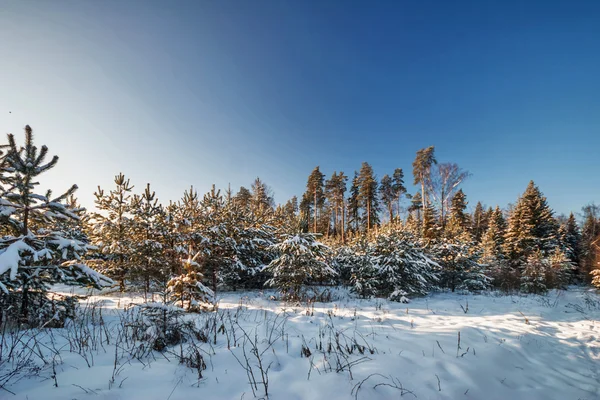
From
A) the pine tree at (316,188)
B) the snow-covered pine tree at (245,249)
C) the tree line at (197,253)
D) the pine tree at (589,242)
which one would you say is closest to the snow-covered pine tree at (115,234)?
the tree line at (197,253)

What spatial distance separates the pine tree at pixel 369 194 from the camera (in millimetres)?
28977

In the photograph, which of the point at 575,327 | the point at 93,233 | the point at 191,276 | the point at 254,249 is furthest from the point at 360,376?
the point at 93,233

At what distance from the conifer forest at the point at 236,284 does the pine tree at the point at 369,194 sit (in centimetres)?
636

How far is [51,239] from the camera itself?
415 cm

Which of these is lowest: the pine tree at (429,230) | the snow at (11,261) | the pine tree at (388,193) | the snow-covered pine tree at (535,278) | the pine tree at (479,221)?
the snow-covered pine tree at (535,278)

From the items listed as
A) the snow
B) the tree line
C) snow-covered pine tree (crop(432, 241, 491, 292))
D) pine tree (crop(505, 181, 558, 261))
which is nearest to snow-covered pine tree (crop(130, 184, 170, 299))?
the tree line

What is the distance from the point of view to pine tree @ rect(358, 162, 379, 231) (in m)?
29.0

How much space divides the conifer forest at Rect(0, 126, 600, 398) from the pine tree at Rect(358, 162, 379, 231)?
20.9 feet

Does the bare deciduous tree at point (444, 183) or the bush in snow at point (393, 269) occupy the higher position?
the bare deciduous tree at point (444, 183)

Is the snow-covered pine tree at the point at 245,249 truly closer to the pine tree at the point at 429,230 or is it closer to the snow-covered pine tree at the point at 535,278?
the pine tree at the point at 429,230

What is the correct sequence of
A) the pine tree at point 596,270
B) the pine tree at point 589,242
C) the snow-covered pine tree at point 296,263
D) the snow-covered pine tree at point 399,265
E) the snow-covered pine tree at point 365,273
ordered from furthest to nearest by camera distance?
the pine tree at point 589,242 → the pine tree at point 596,270 → the snow-covered pine tree at point 365,273 → the snow-covered pine tree at point 399,265 → the snow-covered pine tree at point 296,263

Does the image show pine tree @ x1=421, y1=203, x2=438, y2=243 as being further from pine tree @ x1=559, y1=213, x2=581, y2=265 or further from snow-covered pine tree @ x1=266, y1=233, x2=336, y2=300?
pine tree @ x1=559, y1=213, x2=581, y2=265

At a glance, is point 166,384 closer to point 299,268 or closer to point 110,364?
point 110,364

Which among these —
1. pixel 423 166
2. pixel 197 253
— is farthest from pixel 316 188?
pixel 197 253
